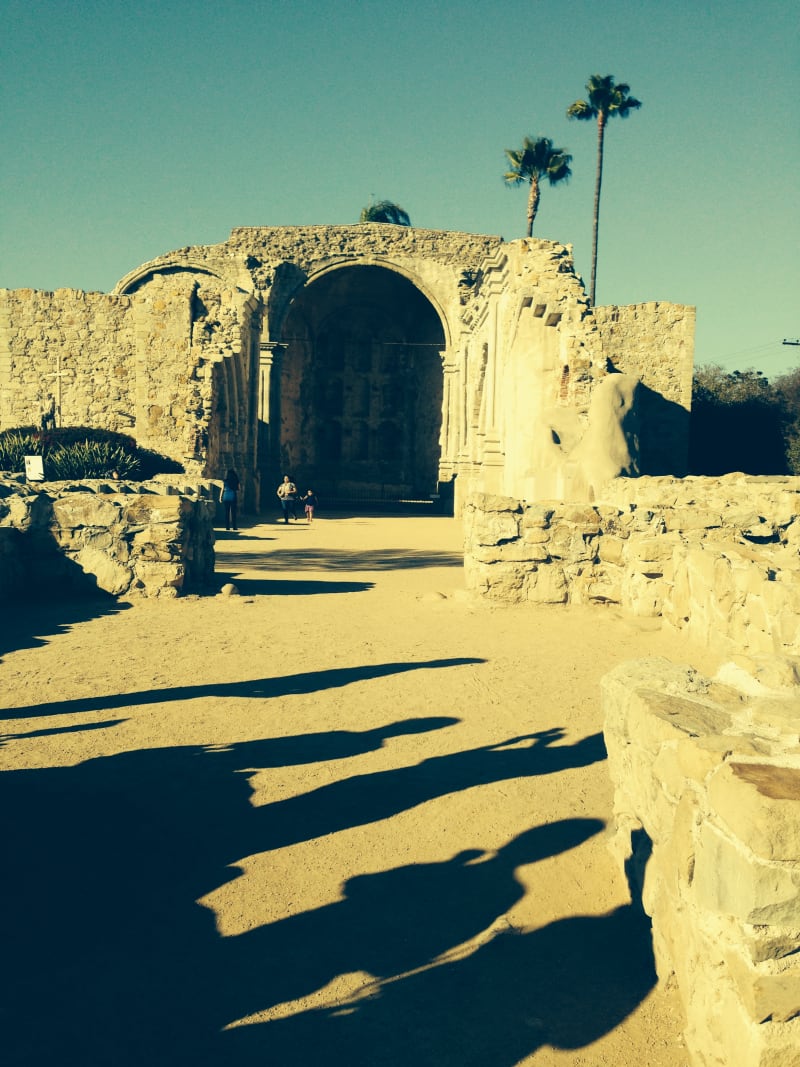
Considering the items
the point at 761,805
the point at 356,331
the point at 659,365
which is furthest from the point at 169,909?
the point at 356,331

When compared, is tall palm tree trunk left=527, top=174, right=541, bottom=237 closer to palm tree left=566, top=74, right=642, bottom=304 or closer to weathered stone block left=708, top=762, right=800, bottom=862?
palm tree left=566, top=74, right=642, bottom=304

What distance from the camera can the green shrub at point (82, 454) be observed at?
18266mm

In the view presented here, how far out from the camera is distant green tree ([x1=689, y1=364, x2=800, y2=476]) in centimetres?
→ 2512

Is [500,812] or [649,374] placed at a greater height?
[649,374]

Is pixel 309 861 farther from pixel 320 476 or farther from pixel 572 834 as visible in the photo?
pixel 320 476

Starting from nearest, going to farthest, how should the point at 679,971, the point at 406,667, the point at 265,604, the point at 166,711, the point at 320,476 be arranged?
the point at 679,971, the point at 166,711, the point at 406,667, the point at 265,604, the point at 320,476

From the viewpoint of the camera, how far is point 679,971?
7.45 ft

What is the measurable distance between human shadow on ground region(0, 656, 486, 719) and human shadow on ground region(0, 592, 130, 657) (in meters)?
1.34

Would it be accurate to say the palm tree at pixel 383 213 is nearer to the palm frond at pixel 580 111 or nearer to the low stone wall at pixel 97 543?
the palm frond at pixel 580 111

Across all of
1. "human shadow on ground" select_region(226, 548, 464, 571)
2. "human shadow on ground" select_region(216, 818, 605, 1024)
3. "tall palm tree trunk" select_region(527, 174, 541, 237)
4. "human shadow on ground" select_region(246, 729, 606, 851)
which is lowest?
"human shadow on ground" select_region(216, 818, 605, 1024)

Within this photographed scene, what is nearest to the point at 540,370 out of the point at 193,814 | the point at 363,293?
the point at 193,814

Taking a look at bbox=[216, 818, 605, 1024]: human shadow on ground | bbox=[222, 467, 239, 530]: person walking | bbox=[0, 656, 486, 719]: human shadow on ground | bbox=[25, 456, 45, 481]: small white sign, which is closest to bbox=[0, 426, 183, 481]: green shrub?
bbox=[222, 467, 239, 530]: person walking

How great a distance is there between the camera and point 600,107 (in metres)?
32.3

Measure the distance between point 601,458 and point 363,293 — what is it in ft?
69.4
